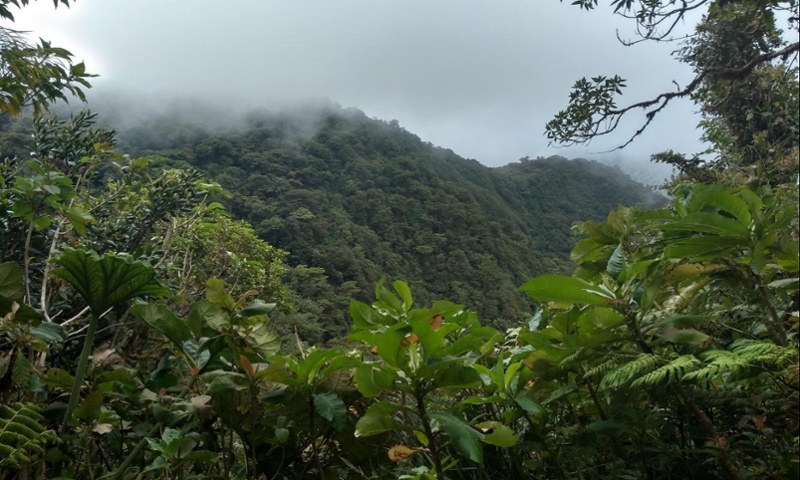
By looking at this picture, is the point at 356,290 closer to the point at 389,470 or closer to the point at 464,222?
the point at 464,222

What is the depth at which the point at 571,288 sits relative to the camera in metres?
0.86

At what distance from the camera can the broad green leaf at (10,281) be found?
4.12 feet

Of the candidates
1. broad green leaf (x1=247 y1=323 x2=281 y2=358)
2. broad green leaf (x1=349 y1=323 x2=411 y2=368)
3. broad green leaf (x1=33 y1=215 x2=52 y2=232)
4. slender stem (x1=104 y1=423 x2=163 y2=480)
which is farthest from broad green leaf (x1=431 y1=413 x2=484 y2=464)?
broad green leaf (x1=33 y1=215 x2=52 y2=232)

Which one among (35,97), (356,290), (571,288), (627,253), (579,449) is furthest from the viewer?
(356,290)

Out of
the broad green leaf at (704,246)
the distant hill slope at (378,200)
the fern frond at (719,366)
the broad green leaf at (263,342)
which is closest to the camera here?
the fern frond at (719,366)

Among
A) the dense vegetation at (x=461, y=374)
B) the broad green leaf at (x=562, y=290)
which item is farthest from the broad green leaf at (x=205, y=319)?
the broad green leaf at (x=562, y=290)

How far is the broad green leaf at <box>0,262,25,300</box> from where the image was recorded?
1.26 meters

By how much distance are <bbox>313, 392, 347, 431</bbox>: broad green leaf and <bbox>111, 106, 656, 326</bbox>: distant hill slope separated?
2047cm

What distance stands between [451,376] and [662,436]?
0.55 metres

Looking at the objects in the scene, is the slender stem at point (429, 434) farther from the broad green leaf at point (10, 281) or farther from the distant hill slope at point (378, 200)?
the distant hill slope at point (378, 200)

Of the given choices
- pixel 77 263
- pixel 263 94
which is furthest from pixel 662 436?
pixel 263 94

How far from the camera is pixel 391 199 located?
35.3 meters

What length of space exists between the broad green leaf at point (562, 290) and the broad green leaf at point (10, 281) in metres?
1.21

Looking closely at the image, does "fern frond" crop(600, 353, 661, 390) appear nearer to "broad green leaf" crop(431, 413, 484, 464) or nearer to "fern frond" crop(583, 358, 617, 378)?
"fern frond" crop(583, 358, 617, 378)
